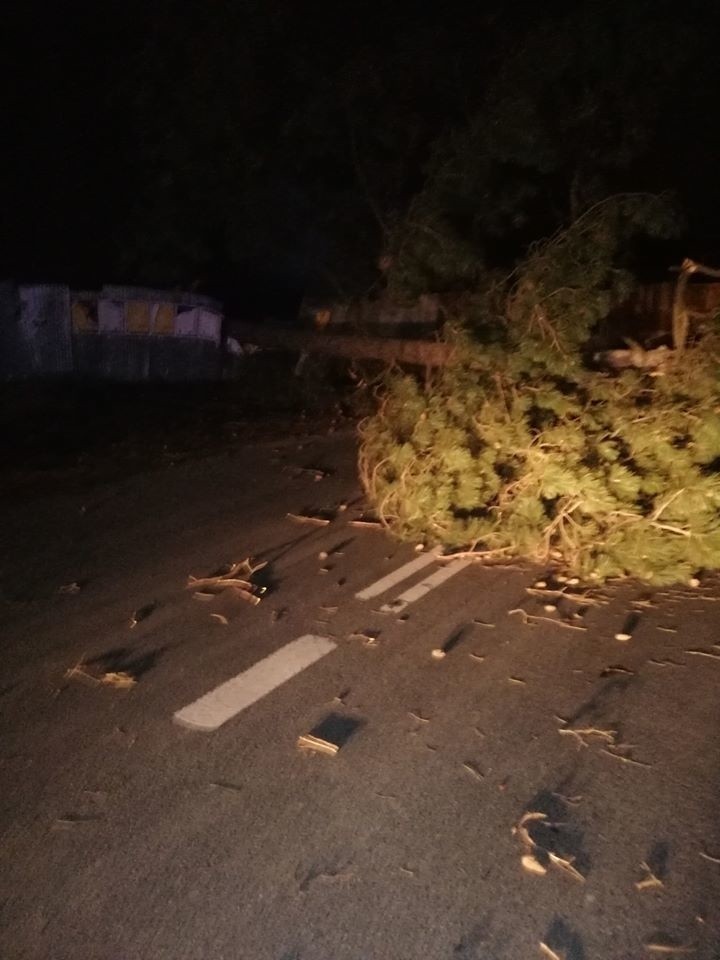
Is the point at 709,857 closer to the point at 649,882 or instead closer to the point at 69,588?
the point at 649,882

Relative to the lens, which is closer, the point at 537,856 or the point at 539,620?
the point at 537,856

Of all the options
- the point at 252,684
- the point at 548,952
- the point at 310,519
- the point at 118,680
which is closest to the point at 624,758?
the point at 548,952

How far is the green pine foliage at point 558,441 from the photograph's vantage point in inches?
263

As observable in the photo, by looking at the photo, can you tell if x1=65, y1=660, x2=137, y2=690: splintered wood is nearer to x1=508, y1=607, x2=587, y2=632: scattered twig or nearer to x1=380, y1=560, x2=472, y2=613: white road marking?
x1=380, y1=560, x2=472, y2=613: white road marking

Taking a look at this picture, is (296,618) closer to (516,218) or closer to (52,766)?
(52,766)

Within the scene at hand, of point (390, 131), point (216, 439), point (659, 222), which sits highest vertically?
point (390, 131)

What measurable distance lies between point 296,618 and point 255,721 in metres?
1.34

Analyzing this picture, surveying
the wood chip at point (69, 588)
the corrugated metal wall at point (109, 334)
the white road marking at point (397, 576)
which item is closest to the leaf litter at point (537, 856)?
the white road marking at point (397, 576)

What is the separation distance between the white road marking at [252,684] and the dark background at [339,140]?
7845mm

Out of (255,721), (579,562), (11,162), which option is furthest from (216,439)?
(11,162)

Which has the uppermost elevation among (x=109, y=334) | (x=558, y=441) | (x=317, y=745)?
(x=558, y=441)

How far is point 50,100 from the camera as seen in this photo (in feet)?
57.1

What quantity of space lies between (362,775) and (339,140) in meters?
12.9

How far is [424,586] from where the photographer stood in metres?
6.50
